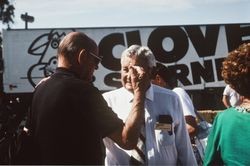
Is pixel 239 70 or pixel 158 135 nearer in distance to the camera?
pixel 239 70

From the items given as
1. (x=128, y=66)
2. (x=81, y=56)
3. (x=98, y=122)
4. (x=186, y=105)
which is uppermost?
(x=81, y=56)

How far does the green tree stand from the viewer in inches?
1076

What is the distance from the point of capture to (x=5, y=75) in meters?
15.0

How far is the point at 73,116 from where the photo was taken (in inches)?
86.0

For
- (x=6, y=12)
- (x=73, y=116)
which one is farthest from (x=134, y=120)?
(x=6, y=12)

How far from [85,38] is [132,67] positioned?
1.41ft

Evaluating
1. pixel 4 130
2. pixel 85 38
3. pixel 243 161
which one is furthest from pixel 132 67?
pixel 4 130

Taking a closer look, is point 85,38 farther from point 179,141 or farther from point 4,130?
point 4,130

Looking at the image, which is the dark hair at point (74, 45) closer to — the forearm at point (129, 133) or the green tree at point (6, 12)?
the forearm at point (129, 133)

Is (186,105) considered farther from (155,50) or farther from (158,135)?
(155,50)

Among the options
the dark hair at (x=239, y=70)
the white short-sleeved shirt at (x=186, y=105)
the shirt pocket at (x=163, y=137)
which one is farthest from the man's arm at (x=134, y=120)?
the white short-sleeved shirt at (x=186, y=105)

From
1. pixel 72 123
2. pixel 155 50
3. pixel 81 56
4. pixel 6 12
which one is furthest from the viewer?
pixel 6 12

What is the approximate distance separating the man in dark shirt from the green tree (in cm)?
2639

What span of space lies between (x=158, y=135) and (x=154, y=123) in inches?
3.5
